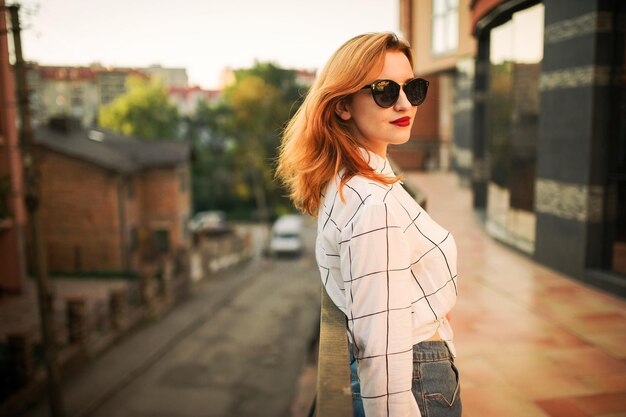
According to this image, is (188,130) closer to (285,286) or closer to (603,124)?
(285,286)

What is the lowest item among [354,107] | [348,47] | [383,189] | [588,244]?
[588,244]

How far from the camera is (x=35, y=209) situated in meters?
12.0

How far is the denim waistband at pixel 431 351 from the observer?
73.6 inches

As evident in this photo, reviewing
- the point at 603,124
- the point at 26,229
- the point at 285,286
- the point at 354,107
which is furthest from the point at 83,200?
the point at 354,107

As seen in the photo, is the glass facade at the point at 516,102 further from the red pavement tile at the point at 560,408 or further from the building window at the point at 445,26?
the building window at the point at 445,26

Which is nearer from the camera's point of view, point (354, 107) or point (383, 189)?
point (383, 189)

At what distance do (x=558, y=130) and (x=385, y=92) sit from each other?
510 centimetres

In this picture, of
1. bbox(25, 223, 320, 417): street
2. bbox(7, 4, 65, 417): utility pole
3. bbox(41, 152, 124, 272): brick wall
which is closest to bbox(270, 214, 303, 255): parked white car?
bbox(25, 223, 320, 417): street

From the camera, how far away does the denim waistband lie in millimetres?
1869

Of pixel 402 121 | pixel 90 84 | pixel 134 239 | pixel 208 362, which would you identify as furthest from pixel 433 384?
pixel 90 84

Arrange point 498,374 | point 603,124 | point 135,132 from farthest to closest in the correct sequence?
point 135,132 → point 603,124 → point 498,374

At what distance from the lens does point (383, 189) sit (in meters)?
1.74

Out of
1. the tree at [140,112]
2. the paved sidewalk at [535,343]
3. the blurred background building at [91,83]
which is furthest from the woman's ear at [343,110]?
the tree at [140,112]

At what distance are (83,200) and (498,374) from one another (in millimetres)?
23655
